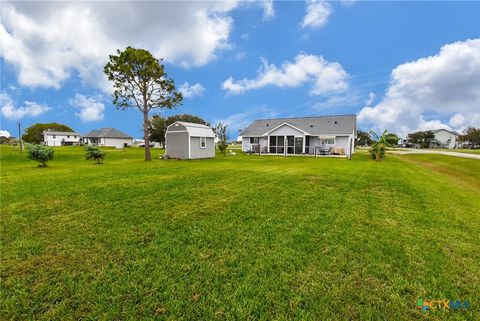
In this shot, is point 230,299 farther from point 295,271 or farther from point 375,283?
point 375,283

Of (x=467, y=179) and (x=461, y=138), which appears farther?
(x=461, y=138)

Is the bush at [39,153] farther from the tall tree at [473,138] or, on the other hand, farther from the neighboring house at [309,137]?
the tall tree at [473,138]

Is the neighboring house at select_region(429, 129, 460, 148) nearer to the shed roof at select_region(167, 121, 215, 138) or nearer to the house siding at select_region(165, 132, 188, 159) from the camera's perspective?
the shed roof at select_region(167, 121, 215, 138)

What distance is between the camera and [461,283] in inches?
117

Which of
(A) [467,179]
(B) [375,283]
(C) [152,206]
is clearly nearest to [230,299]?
(B) [375,283]

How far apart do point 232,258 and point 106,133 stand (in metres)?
76.4

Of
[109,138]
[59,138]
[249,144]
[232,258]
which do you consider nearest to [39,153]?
[232,258]

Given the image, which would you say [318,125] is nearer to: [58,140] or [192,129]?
[192,129]

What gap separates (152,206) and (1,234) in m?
2.62

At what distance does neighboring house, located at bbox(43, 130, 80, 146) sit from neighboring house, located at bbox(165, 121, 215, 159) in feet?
233

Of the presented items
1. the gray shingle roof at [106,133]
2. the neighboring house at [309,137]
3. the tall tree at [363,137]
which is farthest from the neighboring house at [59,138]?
the tall tree at [363,137]

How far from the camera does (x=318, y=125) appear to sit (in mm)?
32594

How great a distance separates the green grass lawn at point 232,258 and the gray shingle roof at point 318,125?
2518 centimetres

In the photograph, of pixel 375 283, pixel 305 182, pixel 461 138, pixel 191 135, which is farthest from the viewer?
pixel 461 138
